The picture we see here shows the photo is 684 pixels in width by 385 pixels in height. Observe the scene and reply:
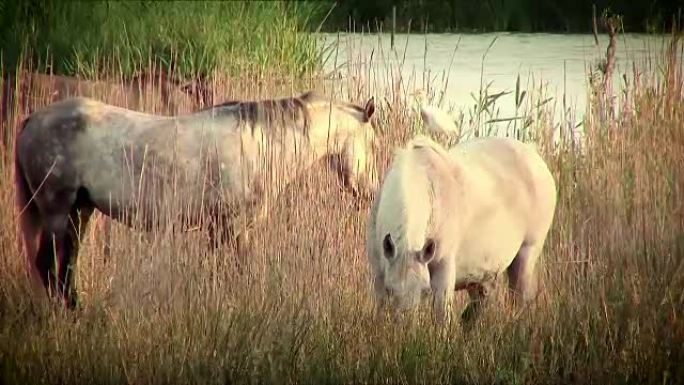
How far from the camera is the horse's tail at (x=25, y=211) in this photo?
4988 millimetres

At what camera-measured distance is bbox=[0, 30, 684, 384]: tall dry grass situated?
13.4ft

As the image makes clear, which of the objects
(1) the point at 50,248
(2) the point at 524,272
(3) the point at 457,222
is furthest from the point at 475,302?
(1) the point at 50,248

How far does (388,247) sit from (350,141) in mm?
1372

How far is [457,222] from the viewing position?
4.02 m

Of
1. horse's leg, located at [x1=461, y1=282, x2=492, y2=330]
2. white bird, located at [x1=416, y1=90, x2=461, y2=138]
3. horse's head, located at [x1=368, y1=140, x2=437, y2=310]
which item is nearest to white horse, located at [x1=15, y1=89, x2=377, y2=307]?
white bird, located at [x1=416, y1=90, x2=461, y2=138]

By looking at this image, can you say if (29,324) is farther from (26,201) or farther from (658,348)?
(658,348)

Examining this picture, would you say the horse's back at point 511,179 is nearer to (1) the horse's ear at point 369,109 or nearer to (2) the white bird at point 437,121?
(2) the white bird at point 437,121

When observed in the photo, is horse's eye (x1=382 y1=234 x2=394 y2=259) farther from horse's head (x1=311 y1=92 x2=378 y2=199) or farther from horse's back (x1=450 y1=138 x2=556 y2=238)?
horse's head (x1=311 y1=92 x2=378 y2=199)

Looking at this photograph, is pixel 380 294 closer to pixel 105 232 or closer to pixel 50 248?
pixel 50 248

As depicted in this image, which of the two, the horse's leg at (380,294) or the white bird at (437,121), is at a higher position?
the white bird at (437,121)

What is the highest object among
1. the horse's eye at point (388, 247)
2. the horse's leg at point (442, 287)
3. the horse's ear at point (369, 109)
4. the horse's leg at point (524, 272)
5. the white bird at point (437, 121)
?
the white bird at point (437, 121)

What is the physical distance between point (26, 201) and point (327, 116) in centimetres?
102

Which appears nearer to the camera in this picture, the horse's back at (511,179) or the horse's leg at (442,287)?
the horse's leg at (442,287)

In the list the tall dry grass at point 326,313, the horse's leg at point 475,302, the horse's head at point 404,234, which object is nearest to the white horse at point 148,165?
the tall dry grass at point 326,313
